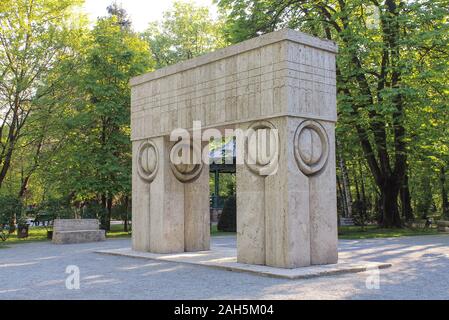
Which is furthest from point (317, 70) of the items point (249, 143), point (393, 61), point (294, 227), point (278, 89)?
point (393, 61)

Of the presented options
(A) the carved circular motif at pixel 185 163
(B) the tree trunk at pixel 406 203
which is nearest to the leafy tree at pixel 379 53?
(B) the tree trunk at pixel 406 203

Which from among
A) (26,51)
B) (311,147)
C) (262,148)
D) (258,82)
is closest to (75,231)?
(26,51)

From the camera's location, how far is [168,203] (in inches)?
588

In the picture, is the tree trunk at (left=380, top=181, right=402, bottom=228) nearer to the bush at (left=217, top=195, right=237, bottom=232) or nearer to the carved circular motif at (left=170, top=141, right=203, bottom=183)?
the bush at (left=217, top=195, right=237, bottom=232)

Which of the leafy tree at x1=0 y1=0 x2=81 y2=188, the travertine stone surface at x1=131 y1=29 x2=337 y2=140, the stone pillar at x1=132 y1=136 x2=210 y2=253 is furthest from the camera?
the leafy tree at x1=0 y1=0 x2=81 y2=188

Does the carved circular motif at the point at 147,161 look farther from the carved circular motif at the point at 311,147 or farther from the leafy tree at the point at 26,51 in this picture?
the leafy tree at the point at 26,51

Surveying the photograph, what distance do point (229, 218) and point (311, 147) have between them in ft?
50.2

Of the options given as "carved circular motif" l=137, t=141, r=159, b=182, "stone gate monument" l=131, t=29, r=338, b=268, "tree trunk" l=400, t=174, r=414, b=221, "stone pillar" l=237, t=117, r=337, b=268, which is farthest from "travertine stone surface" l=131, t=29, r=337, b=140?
"tree trunk" l=400, t=174, r=414, b=221

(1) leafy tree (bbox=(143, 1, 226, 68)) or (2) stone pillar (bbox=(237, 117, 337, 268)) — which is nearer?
(2) stone pillar (bbox=(237, 117, 337, 268))

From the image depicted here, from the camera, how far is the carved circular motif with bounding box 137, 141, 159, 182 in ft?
50.5

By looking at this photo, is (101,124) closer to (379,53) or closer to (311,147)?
(379,53)

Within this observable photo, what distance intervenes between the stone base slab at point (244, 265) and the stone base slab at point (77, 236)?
610cm

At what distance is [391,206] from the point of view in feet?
83.9
